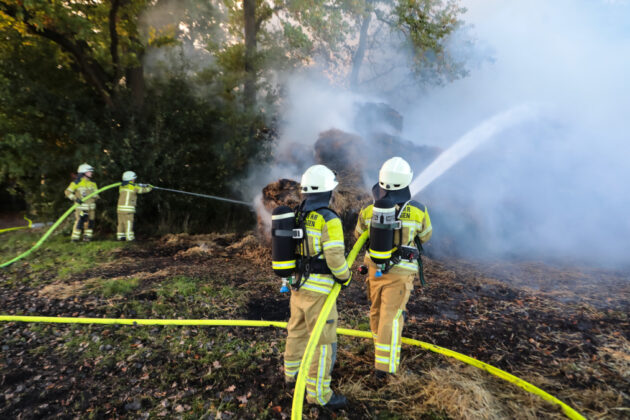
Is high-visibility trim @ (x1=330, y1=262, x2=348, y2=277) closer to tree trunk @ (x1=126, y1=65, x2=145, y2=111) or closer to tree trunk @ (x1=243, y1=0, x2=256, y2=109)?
tree trunk @ (x1=243, y1=0, x2=256, y2=109)

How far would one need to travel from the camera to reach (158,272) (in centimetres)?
655

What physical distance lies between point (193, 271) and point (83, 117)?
6436 millimetres

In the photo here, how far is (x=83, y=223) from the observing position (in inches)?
357

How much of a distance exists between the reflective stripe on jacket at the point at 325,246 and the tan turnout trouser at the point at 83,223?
8.79 m

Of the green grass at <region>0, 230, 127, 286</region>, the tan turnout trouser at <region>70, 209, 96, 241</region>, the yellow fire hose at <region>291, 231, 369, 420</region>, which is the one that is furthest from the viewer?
the tan turnout trouser at <region>70, 209, 96, 241</region>

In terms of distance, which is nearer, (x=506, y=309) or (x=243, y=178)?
(x=506, y=309)

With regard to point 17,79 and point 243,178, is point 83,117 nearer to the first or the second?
point 17,79

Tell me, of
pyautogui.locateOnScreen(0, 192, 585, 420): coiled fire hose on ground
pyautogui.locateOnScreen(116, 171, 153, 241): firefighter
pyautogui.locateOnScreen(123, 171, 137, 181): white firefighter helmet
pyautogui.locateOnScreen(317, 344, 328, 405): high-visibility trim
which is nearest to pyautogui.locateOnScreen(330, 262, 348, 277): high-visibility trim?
pyautogui.locateOnScreen(0, 192, 585, 420): coiled fire hose on ground

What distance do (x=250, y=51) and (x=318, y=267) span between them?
9.48 metres

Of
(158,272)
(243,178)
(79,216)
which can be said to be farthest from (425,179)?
(79,216)

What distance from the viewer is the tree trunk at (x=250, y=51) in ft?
33.6

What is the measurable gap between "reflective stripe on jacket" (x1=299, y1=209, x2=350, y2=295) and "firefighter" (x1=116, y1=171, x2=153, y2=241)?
7.41m

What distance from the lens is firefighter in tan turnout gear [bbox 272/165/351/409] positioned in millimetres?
2891

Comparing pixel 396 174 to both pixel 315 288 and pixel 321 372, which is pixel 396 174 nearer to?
pixel 315 288
